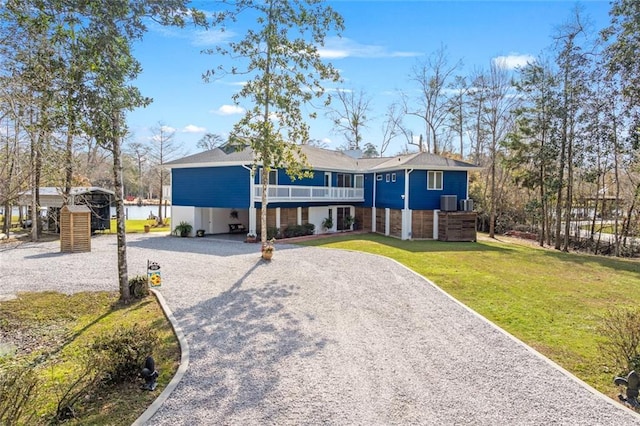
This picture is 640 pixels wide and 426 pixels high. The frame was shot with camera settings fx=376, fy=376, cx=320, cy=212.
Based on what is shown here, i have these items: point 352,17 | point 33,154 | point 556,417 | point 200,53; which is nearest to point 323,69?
point 352,17

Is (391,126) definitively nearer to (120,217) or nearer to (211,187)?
(211,187)

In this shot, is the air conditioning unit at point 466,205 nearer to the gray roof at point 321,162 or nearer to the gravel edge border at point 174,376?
the gray roof at point 321,162

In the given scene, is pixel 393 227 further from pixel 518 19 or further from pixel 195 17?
pixel 195 17

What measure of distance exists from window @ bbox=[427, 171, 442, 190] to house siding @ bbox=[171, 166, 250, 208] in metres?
11.3

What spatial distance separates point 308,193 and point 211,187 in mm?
5817

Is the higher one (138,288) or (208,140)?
(208,140)

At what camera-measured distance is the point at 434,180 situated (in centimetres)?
2378

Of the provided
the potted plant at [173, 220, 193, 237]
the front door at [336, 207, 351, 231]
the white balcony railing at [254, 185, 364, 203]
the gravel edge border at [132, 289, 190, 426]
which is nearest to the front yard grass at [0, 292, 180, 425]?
the gravel edge border at [132, 289, 190, 426]

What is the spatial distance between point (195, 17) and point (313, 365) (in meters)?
7.30

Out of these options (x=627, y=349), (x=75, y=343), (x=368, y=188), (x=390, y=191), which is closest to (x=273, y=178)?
(x=390, y=191)

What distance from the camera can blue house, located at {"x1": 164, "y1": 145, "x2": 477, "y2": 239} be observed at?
2136 centimetres

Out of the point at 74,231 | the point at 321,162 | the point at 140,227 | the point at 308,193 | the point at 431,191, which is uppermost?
the point at 321,162

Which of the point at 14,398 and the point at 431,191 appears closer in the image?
the point at 14,398

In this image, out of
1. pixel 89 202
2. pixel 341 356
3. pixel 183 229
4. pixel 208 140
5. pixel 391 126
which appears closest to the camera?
pixel 341 356
